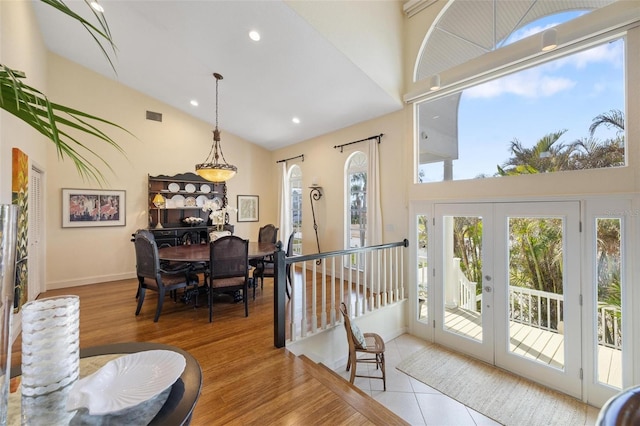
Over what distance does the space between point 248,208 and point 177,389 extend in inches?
256

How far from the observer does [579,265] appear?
292 centimetres

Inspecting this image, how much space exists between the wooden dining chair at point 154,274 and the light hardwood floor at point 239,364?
0.37 m

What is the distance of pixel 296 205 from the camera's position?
7020 mm

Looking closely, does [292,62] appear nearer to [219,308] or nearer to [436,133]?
[436,133]

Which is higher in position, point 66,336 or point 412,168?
point 412,168

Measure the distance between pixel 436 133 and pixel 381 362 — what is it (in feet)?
10.8

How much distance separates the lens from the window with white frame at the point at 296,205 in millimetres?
6855

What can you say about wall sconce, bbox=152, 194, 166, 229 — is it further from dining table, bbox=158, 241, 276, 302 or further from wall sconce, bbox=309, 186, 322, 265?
wall sconce, bbox=309, 186, 322, 265

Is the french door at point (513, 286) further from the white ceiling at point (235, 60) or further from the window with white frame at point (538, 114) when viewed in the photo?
the white ceiling at point (235, 60)

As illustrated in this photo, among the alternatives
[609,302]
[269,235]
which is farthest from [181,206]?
[609,302]

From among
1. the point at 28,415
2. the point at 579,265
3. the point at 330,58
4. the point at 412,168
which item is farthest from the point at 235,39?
the point at 579,265

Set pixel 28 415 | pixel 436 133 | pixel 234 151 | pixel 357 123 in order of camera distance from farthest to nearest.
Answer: pixel 234 151 < pixel 357 123 < pixel 436 133 < pixel 28 415

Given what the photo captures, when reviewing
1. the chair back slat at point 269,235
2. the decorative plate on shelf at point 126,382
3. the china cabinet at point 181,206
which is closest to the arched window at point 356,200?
the chair back slat at point 269,235

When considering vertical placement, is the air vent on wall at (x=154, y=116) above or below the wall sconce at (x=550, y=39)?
above
